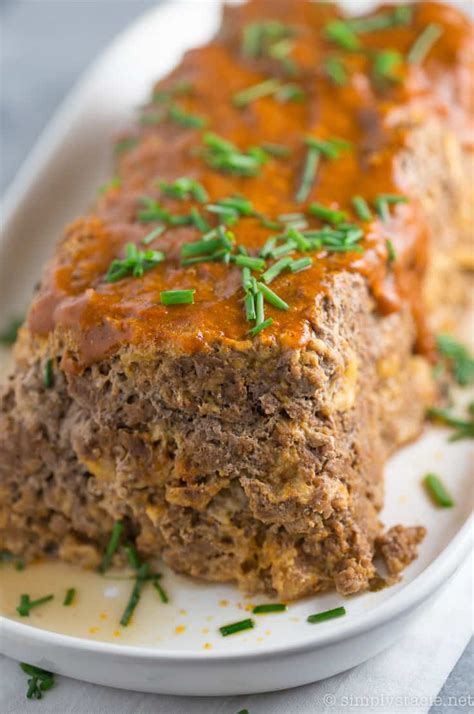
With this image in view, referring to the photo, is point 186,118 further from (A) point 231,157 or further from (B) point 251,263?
(B) point 251,263

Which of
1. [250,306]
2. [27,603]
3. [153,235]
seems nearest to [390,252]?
[250,306]

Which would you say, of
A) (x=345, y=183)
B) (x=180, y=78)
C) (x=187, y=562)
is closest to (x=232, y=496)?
(x=187, y=562)

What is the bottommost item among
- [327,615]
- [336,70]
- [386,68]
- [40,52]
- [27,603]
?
[327,615]

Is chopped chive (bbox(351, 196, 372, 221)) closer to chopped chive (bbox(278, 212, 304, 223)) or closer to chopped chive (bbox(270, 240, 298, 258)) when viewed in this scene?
chopped chive (bbox(278, 212, 304, 223))

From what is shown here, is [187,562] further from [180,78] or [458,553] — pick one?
[180,78]

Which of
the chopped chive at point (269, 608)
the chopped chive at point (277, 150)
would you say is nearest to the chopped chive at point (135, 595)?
the chopped chive at point (269, 608)

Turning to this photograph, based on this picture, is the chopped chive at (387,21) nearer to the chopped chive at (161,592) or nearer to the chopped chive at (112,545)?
the chopped chive at (112,545)

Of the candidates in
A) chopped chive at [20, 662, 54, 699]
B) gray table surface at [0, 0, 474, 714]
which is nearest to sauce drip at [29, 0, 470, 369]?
chopped chive at [20, 662, 54, 699]
